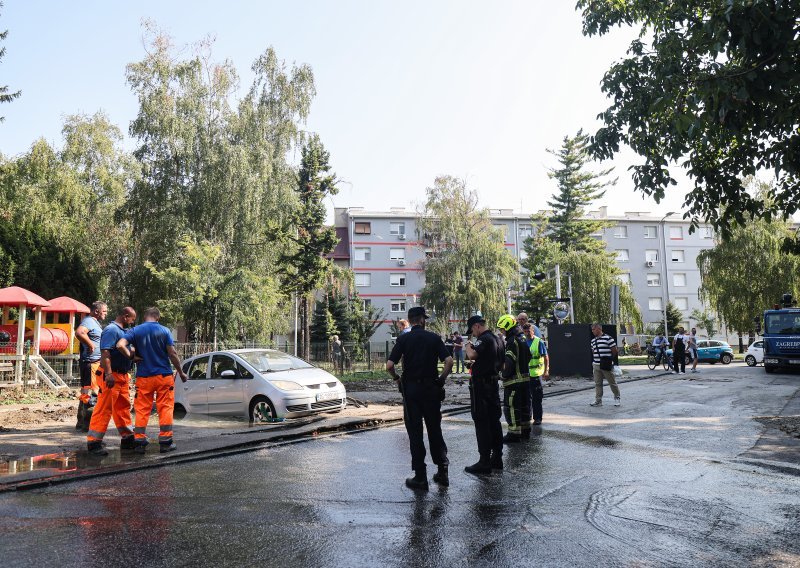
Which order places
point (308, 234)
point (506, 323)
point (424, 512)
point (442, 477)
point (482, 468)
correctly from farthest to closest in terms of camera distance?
point (308, 234) < point (506, 323) < point (482, 468) < point (442, 477) < point (424, 512)

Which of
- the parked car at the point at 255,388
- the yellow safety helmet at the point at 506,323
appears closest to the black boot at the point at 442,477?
the yellow safety helmet at the point at 506,323

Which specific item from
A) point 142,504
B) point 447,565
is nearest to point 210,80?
point 142,504

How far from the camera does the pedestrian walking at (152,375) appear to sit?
7.90 meters

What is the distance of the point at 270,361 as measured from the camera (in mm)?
11914

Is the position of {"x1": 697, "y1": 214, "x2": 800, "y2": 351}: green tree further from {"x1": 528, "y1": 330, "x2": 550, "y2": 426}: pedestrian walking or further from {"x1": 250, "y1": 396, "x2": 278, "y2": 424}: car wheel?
{"x1": 250, "y1": 396, "x2": 278, "y2": 424}: car wheel

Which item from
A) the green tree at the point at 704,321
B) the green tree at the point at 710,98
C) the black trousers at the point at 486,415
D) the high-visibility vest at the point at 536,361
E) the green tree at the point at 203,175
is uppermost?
the green tree at the point at 203,175

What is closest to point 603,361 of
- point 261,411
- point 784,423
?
point 784,423

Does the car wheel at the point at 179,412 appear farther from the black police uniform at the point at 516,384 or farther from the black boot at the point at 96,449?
the black police uniform at the point at 516,384

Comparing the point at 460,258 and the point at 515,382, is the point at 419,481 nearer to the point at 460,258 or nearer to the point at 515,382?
the point at 515,382

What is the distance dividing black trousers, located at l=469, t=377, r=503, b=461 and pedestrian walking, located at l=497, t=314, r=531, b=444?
73.2 inches

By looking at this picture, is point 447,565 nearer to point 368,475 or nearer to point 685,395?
point 368,475

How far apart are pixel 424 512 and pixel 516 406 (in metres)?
4.25

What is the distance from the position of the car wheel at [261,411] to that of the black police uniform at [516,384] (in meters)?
4.26

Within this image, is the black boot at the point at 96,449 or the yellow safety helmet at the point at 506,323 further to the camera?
the yellow safety helmet at the point at 506,323
